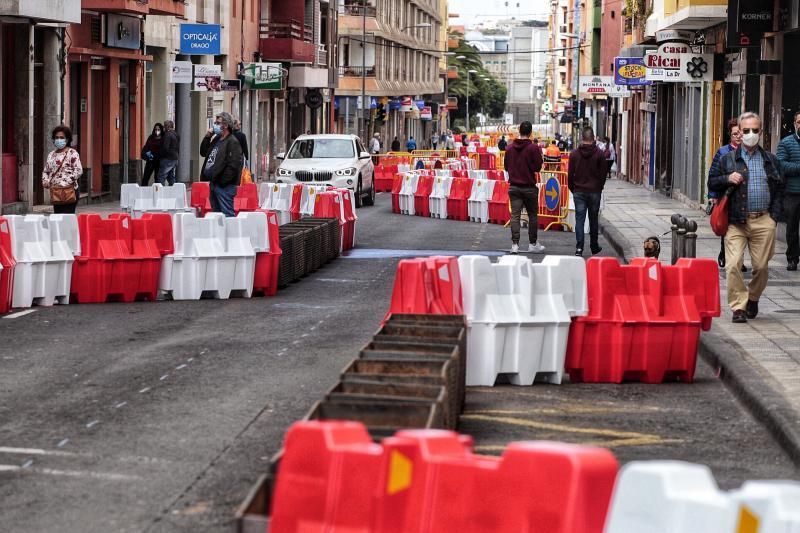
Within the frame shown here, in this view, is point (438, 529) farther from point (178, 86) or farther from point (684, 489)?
point (178, 86)

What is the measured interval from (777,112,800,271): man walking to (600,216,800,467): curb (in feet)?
15.6

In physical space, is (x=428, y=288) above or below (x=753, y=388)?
above

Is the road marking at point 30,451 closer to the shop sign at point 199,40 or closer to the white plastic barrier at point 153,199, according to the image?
the white plastic barrier at point 153,199

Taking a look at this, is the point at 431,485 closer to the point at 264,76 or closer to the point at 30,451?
the point at 30,451

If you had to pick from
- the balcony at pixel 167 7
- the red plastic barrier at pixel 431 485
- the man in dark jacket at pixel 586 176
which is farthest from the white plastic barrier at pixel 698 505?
the balcony at pixel 167 7

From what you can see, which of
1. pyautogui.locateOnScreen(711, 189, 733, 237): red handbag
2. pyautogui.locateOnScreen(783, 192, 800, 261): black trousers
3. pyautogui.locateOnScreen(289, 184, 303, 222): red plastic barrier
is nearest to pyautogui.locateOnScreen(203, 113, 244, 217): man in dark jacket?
pyautogui.locateOnScreen(289, 184, 303, 222): red plastic barrier

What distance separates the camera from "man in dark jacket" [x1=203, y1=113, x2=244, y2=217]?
68.5 ft

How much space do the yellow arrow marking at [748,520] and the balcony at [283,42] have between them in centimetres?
5679

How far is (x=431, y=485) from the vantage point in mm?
5289

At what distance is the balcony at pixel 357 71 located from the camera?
87.2 meters

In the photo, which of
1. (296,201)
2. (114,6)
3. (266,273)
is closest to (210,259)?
(266,273)

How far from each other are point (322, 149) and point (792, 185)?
772 inches

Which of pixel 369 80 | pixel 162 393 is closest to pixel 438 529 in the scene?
pixel 162 393

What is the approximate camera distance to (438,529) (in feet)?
17.4
